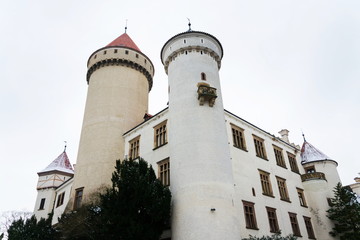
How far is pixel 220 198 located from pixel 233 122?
9.48m

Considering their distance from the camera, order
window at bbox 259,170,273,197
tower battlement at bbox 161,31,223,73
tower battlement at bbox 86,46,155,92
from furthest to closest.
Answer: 1. tower battlement at bbox 86,46,155,92
2. window at bbox 259,170,273,197
3. tower battlement at bbox 161,31,223,73

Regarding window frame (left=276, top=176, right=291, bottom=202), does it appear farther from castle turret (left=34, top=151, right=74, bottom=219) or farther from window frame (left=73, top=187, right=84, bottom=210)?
castle turret (left=34, top=151, right=74, bottom=219)

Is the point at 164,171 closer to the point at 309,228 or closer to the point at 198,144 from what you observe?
the point at 198,144

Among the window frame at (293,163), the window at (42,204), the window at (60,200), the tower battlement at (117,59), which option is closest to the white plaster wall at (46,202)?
the window at (42,204)

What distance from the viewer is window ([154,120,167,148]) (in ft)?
84.8

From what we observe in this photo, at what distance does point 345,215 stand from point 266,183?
8770mm

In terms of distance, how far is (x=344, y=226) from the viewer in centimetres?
2886

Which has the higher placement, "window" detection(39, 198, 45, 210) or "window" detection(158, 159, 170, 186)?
"window" detection(39, 198, 45, 210)

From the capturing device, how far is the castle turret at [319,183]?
30127 mm

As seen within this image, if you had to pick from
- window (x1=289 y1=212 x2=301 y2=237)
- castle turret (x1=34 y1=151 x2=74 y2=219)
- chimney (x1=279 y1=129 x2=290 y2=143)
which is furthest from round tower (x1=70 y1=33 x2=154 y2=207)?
chimney (x1=279 y1=129 x2=290 y2=143)

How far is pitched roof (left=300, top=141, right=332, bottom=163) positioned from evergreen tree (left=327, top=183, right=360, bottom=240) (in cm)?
624

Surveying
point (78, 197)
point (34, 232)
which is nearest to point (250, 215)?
point (78, 197)

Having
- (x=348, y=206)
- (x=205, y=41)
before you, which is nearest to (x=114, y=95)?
(x=205, y=41)

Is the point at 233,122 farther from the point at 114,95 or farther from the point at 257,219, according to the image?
the point at 114,95
